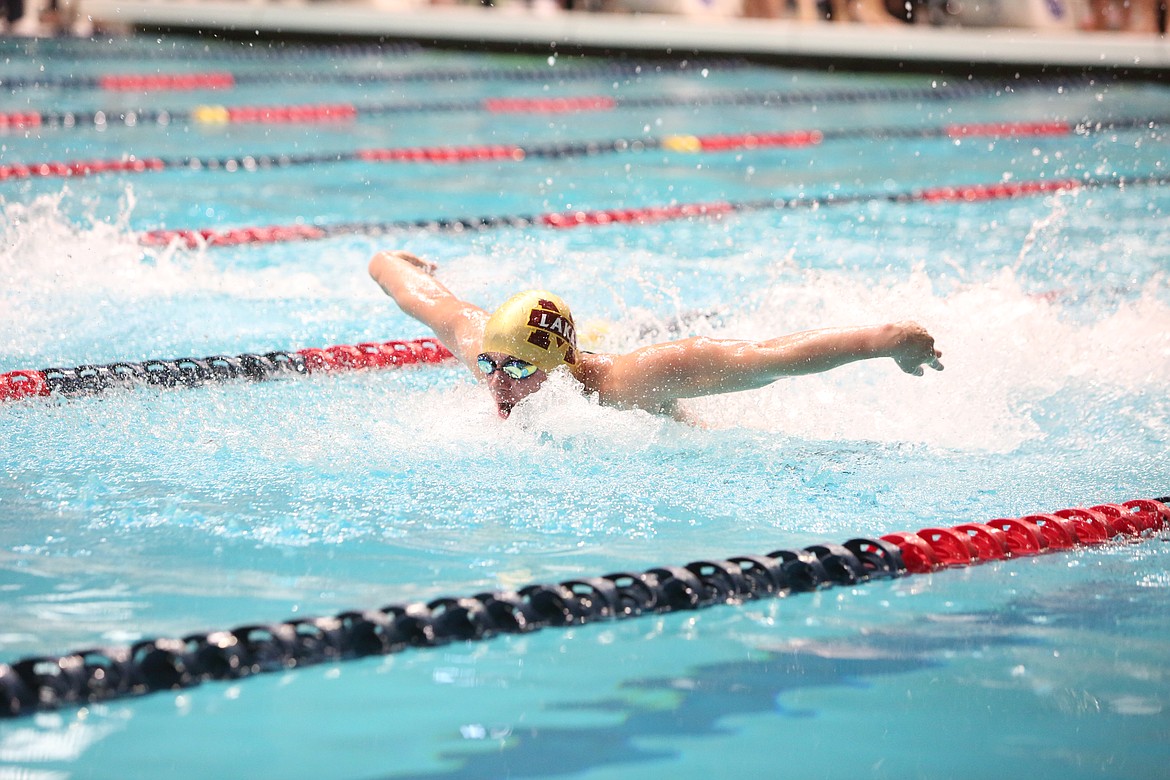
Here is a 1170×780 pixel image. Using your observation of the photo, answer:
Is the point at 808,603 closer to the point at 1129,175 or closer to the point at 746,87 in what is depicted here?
→ the point at 1129,175

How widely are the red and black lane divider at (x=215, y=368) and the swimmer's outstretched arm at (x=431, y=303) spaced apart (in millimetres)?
316

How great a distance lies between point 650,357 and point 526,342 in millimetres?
316

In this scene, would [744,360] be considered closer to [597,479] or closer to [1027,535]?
[597,479]

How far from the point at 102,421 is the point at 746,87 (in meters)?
8.02

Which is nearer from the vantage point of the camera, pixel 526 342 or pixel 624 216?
pixel 526 342

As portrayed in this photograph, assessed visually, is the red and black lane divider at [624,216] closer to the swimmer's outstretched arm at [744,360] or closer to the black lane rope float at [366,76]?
the swimmer's outstretched arm at [744,360]

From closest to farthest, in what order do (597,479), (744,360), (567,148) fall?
1. (744,360)
2. (597,479)
3. (567,148)

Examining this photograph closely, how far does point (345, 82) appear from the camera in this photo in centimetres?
1070

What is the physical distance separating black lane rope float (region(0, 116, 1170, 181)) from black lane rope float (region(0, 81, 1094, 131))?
1046mm

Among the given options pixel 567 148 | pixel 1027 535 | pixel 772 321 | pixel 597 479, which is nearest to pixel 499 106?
pixel 567 148

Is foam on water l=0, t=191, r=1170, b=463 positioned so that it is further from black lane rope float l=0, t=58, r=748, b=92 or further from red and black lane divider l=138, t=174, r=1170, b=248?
black lane rope float l=0, t=58, r=748, b=92

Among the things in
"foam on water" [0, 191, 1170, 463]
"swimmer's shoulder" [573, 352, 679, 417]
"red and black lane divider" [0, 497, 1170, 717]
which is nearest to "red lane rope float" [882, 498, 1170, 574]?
"red and black lane divider" [0, 497, 1170, 717]

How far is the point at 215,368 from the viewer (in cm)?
419

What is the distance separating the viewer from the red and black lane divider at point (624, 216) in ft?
19.3
